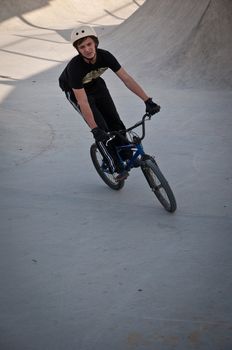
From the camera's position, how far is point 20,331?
12.7ft

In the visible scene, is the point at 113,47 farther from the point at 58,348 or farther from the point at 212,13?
the point at 58,348

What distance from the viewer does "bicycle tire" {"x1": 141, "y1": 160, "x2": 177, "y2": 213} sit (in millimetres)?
5363

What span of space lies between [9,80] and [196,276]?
8.59m

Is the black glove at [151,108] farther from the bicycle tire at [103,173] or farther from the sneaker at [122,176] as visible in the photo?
the bicycle tire at [103,173]

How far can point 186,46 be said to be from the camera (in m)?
11.7

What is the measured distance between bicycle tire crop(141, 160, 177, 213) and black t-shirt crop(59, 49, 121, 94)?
1.10 m

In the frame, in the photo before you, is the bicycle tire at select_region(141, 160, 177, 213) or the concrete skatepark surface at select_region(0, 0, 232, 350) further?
the bicycle tire at select_region(141, 160, 177, 213)

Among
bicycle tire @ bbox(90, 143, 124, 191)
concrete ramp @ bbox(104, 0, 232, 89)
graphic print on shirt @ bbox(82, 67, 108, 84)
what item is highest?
graphic print on shirt @ bbox(82, 67, 108, 84)

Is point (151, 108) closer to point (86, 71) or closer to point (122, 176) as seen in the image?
point (86, 71)

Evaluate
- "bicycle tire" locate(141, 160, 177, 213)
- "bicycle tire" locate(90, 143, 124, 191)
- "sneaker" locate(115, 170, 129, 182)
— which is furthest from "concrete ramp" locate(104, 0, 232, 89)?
"bicycle tire" locate(141, 160, 177, 213)

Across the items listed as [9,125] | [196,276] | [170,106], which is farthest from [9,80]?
[196,276]

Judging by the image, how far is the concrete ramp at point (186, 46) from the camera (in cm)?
1084

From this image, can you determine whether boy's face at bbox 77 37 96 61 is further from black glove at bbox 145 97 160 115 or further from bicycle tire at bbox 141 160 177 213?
bicycle tire at bbox 141 160 177 213

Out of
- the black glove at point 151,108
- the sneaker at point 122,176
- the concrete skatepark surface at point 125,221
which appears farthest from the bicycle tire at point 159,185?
the black glove at point 151,108
